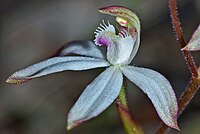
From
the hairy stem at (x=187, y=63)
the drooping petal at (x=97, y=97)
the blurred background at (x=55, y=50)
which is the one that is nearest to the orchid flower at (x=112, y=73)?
the drooping petal at (x=97, y=97)

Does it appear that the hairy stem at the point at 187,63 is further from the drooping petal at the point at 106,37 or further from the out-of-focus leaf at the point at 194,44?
the drooping petal at the point at 106,37

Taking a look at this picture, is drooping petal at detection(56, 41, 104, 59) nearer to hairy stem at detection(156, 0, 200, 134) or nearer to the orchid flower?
the orchid flower

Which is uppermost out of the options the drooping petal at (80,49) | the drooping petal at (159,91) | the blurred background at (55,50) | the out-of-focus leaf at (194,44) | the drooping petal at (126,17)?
the drooping petal at (126,17)

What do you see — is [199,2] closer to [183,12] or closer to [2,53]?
[183,12]

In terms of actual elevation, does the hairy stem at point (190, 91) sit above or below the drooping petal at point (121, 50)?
below

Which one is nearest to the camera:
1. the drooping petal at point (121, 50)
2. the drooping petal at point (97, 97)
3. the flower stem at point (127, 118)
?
the drooping petal at point (97, 97)

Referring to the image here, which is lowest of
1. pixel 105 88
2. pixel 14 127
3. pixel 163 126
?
pixel 14 127

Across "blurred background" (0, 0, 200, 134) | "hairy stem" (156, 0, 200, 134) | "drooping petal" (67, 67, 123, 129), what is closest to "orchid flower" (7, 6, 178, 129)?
"drooping petal" (67, 67, 123, 129)

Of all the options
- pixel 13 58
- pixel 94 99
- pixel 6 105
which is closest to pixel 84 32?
pixel 13 58
